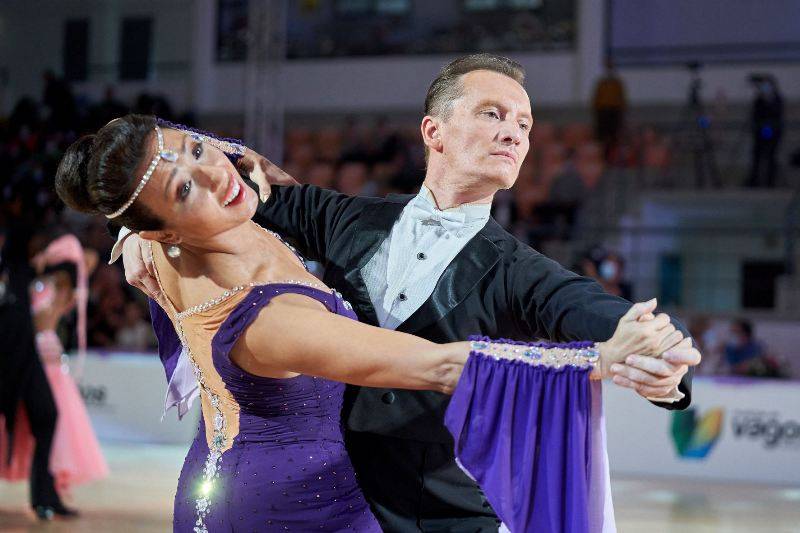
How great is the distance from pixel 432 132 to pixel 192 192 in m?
0.66

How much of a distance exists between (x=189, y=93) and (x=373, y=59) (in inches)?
102

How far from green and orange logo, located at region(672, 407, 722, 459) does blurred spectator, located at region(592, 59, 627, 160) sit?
467cm

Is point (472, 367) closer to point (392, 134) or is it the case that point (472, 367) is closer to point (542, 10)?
point (392, 134)

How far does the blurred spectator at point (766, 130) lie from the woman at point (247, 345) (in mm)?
9330

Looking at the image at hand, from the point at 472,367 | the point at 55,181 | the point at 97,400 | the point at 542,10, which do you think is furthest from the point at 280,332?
the point at 542,10

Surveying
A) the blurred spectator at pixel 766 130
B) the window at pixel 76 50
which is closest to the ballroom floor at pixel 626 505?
the blurred spectator at pixel 766 130

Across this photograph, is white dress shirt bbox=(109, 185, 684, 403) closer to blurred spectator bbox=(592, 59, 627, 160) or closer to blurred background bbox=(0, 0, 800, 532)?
blurred background bbox=(0, 0, 800, 532)

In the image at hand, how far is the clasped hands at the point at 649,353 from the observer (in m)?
1.65

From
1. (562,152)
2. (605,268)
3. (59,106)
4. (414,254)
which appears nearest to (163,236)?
(414,254)

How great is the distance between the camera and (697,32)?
508 inches

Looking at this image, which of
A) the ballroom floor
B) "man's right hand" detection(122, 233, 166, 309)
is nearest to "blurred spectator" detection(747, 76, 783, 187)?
the ballroom floor

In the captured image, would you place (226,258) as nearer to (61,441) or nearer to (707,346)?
(61,441)

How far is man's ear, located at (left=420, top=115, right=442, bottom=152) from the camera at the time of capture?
2.32m

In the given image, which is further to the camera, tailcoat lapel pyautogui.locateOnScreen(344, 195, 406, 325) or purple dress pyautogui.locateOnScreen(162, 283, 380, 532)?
tailcoat lapel pyautogui.locateOnScreen(344, 195, 406, 325)
